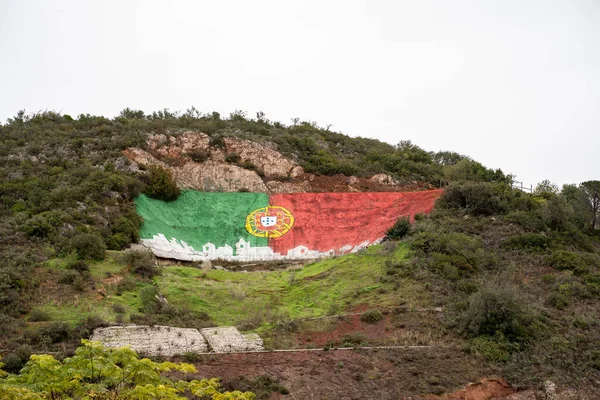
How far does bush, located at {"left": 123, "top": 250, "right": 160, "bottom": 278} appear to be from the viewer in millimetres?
25547

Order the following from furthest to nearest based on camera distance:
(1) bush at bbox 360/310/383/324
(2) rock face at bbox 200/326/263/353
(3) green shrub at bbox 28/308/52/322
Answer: (1) bush at bbox 360/310/383/324
(3) green shrub at bbox 28/308/52/322
(2) rock face at bbox 200/326/263/353

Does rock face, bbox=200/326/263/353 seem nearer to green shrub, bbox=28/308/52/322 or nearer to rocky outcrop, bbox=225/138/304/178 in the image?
green shrub, bbox=28/308/52/322

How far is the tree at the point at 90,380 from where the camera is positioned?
8.78 meters

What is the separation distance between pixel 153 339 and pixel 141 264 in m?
8.18

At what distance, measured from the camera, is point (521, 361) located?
17.3 metres

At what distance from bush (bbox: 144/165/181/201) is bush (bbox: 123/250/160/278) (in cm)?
1192

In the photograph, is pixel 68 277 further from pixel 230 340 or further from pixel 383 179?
pixel 383 179

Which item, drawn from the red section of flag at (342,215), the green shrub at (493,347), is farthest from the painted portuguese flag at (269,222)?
the green shrub at (493,347)

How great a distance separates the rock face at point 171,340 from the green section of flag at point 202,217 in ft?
48.0

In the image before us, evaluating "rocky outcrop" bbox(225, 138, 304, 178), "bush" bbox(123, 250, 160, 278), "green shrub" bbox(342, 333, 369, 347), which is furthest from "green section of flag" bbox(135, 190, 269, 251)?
"green shrub" bbox(342, 333, 369, 347)

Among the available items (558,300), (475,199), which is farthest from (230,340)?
(475,199)

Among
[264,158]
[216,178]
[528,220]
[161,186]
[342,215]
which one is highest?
[264,158]

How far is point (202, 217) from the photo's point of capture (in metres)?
37.8

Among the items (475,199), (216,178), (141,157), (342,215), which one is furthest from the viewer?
(216,178)
